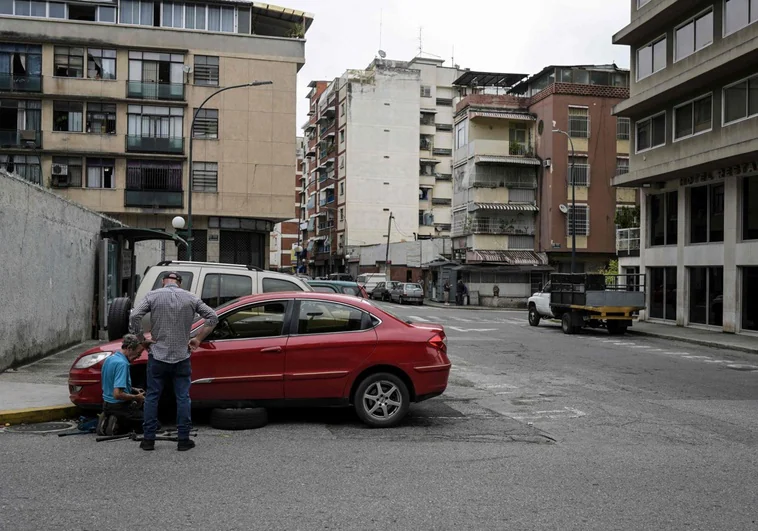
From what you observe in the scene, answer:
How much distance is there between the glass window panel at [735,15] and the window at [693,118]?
2.60 metres

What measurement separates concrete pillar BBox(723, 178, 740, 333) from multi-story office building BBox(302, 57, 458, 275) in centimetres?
4965

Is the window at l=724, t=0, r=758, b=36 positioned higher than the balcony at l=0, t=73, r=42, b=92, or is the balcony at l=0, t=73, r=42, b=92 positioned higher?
the balcony at l=0, t=73, r=42, b=92

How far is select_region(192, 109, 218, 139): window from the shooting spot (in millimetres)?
42562

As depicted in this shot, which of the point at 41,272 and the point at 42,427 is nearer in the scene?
the point at 42,427

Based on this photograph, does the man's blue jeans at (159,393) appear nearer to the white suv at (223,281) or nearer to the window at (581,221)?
the white suv at (223,281)

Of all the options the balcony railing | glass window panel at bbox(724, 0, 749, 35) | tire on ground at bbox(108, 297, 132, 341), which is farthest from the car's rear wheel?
the balcony railing

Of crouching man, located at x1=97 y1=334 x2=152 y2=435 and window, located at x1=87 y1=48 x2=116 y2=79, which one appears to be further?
window, located at x1=87 y1=48 x2=116 y2=79

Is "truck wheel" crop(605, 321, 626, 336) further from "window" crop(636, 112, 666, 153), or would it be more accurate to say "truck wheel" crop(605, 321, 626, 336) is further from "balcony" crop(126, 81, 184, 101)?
"balcony" crop(126, 81, 184, 101)

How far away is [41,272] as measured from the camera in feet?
46.9

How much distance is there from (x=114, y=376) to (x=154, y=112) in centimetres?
3728

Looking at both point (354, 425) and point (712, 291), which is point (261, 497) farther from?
point (712, 291)

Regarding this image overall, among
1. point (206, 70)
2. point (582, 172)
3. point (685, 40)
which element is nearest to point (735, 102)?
point (685, 40)

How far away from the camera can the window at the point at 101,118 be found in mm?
41688

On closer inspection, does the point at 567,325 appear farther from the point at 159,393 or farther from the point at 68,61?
the point at 68,61
